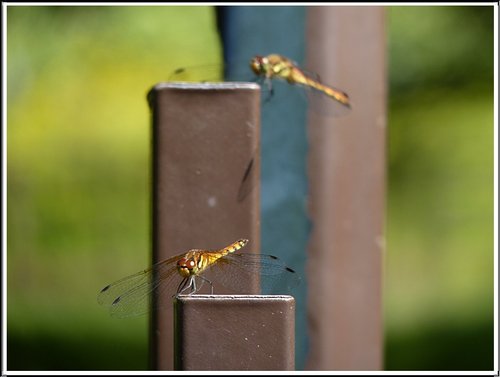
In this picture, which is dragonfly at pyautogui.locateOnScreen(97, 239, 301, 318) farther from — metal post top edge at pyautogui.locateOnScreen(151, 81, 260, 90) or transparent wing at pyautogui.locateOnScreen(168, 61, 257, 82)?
transparent wing at pyautogui.locateOnScreen(168, 61, 257, 82)

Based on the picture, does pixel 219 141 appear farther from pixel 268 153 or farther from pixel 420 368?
pixel 420 368

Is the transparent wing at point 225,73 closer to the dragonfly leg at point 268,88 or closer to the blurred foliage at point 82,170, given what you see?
the dragonfly leg at point 268,88

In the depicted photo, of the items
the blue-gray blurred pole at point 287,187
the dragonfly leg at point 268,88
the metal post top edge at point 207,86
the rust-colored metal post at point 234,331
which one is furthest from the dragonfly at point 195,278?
the dragonfly leg at point 268,88

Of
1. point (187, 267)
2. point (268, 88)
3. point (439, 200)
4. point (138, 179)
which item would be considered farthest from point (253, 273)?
point (439, 200)

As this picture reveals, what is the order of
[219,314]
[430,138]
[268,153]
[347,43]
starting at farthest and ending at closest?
1. [430,138]
2. [347,43]
3. [268,153]
4. [219,314]

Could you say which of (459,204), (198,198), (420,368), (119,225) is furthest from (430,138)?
(198,198)

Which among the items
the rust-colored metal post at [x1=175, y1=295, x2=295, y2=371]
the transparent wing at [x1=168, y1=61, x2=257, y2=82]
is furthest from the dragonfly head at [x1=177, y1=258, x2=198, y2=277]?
the transparent wing at [x1=168, y1=61, x2=257, y2=82]
